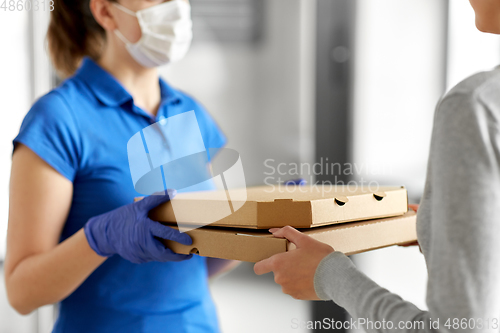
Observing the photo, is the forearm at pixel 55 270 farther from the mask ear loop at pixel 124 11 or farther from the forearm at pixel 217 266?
the mask ear loop at pixel 124 11

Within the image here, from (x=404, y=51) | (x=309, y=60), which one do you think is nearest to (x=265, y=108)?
(x=309, y=60)

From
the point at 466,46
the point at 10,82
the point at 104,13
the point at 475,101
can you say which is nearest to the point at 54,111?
the point at 104,13

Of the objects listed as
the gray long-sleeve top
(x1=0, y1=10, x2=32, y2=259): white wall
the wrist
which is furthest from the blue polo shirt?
(x1=0, y1=10, x2=32, y2=259): white wall

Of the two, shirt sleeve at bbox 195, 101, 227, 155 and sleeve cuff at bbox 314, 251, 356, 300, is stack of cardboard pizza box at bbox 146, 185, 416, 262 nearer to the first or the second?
sleeve cuff at bbox 314, 251, 356, 300

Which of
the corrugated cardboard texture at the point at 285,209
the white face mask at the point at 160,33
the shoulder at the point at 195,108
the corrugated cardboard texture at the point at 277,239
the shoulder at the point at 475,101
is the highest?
the white face mask at the point at 160,33

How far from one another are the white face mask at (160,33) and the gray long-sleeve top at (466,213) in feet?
2.72

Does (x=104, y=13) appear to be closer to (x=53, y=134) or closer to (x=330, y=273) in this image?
(x=53, y=134)

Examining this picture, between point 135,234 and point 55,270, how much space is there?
0.23 meters

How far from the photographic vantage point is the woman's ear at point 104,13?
1.08 metres

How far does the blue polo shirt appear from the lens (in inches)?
36.0

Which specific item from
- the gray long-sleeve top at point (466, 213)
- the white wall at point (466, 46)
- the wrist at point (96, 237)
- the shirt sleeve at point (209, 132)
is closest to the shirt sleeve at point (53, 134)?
the wrist at point (96, 237)

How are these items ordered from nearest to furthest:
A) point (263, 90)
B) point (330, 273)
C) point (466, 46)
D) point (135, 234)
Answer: point (330, 273) < point (135, 234) < point (466, 46) < point (263, 90)

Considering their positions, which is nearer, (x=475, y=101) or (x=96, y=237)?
(x=475, y=101)

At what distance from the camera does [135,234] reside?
30.4 inches
